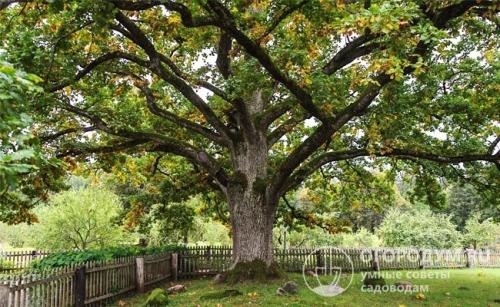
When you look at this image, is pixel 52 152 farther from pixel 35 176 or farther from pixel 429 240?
pixel 429 240

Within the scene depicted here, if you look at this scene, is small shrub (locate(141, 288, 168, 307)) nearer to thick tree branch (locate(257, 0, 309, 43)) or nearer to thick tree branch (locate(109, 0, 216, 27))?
thick tree branch (locate(109, 0, 216, 27))

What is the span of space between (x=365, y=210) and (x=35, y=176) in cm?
5659

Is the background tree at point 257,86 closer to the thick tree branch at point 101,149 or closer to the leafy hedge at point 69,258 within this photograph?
the thick tree branch at point 101,149

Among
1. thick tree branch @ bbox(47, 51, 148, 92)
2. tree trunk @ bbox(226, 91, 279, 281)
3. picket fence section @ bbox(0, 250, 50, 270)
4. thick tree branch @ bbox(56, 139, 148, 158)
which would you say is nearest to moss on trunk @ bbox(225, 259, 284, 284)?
tree trunk @ bbox(226, 91, 279, 281)

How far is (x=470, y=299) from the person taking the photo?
13.3 metres

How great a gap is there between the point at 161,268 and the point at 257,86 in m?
9.51

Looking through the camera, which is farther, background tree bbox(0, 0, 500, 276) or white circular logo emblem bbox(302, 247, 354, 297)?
white circular logo emblem bbox(302, 247, 354, 297)

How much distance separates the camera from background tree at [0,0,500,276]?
10062 mm

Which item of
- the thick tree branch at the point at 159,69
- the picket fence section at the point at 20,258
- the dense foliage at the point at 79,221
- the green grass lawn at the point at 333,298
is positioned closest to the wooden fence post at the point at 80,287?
the green grass lawn at the point at 333,298

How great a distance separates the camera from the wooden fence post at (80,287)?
10.8 metres

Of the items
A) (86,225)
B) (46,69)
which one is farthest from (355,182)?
(86,225)

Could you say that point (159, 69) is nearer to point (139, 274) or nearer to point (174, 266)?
point (139, 274)

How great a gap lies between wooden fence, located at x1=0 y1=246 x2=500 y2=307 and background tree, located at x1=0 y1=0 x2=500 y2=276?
3.78 meters


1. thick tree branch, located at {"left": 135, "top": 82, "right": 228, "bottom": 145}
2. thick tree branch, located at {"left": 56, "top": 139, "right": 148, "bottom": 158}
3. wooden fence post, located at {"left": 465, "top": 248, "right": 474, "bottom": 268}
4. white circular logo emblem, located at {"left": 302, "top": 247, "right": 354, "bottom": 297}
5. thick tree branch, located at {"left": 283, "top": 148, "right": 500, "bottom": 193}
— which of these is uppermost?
thick tree branch, located at {"left": 135, "top": 82, "right": 228, "bottom": 145}
